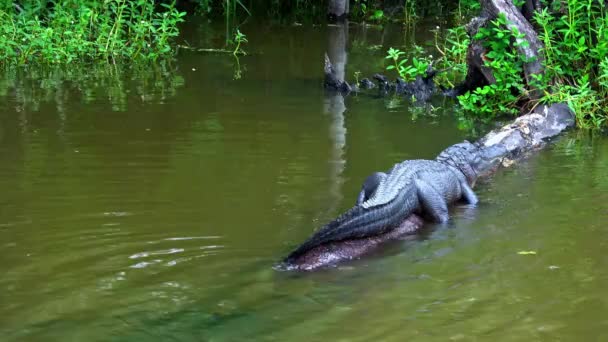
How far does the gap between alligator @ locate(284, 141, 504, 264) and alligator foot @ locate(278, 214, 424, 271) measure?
0.03m

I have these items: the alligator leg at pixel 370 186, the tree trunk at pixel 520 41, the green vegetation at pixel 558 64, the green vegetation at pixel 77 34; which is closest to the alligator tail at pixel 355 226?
the alligator leg at pixel 370 186

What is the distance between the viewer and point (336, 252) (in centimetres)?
560

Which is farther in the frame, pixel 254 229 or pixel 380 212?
pixel 254 229

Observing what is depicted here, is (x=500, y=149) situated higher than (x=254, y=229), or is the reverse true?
(x=500, y=149)

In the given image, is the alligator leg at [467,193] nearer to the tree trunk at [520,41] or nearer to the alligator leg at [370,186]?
the alligator leg at [370,186]

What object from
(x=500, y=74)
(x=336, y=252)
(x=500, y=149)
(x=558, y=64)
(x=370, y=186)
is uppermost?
(x=558, y=64)

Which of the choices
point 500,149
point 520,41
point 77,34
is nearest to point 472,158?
point 500,149

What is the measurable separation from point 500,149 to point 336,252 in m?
3.23

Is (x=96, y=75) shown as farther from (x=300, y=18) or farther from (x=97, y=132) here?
(x=300, y=18)

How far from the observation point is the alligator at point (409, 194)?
5.62 meters

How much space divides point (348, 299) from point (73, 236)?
6.60 feet

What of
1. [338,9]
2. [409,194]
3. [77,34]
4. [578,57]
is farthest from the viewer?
[338,9]

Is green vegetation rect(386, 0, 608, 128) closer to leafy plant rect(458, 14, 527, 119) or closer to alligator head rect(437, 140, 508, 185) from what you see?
leafy plant rect(458, 14, 527, 119)

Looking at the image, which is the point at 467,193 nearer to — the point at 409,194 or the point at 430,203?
the point at 430,203
